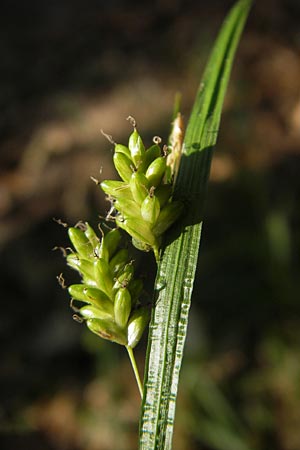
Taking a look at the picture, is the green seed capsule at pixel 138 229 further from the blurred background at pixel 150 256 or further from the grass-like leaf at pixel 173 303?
the blurred background at pixel 150 256

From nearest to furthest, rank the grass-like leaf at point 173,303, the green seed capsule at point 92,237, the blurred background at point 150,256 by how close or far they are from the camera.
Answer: the grass-like leaf at point 173,303 → the green seed capsule at point 92,237 → the blurred background at point 150,256

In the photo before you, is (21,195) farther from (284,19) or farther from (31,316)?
(284,19)

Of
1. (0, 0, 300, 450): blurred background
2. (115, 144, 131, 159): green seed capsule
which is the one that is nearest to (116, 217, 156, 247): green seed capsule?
(115, 144, 131, 159): green seed capsule

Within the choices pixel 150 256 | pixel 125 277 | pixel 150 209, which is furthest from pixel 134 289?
pixel 150 256

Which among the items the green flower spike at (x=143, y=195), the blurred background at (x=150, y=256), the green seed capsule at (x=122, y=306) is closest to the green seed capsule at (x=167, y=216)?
the green flower spike at (x=143, y=195)

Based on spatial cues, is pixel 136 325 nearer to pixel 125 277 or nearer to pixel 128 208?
pixel 125 277

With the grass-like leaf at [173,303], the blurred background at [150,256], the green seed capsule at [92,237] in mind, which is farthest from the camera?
the blurred background at [150,256]
